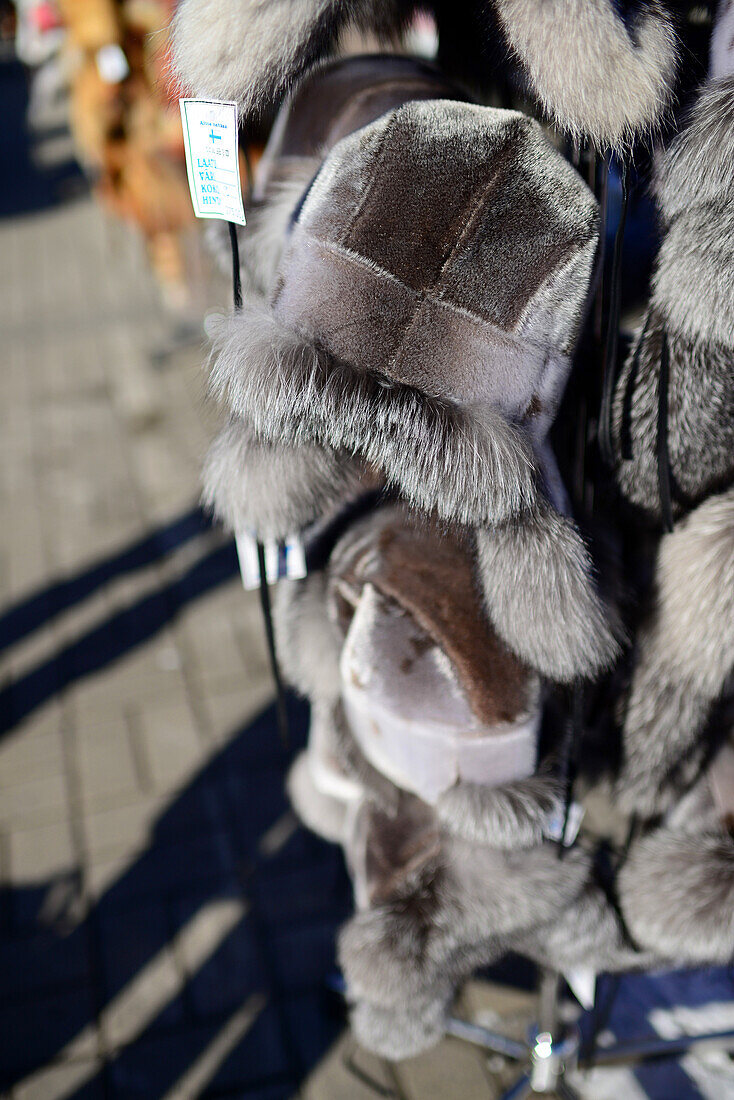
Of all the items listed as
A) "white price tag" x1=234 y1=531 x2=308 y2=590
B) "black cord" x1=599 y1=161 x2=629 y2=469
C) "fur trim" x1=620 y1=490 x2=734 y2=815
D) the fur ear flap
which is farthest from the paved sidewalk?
"fur trim" x1=620 y1=490 x2=734 y2=815

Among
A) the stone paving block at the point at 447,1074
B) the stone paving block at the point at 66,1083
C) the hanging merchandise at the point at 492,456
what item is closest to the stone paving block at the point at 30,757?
the stone paving block at the point at 66,1083

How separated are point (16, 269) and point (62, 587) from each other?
321 cm

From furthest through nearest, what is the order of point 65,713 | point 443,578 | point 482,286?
point 65,713
point 443,578
point 482,286

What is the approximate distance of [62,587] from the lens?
271 cm

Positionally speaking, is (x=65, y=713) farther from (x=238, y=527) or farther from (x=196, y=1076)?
(x=238, y=527)

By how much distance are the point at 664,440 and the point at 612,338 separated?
0.11m

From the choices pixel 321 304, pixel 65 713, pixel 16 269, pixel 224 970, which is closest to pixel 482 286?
pixel 321 304

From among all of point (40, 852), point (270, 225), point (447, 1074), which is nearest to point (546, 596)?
point (270, 225)

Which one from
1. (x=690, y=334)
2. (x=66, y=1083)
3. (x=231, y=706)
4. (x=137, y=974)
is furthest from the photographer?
(x=231, y=706)

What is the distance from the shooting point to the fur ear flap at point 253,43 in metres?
0.70

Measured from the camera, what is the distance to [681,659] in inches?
35.4

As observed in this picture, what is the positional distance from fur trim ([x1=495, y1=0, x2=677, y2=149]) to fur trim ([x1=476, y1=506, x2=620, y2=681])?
331mm

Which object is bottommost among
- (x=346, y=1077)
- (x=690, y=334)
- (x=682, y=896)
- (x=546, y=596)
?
(x=346, y=1077)

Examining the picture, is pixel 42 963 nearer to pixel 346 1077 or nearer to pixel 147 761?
pixel 147 761
